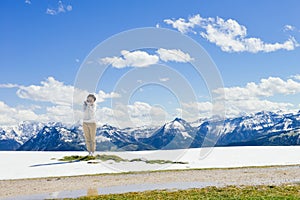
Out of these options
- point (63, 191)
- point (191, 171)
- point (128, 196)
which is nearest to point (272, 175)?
point (191, 171)

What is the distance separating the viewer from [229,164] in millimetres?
30781

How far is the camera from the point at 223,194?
1689cm

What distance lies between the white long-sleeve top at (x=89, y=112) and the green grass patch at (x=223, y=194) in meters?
15.4

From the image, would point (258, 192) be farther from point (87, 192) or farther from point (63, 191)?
point (63, 191)

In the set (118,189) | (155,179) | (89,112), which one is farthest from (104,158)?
(118,189)

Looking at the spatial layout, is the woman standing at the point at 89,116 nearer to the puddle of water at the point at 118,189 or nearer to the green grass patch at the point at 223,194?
the puddle of water at the point at 118,189

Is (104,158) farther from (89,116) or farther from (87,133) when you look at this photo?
(89,116)

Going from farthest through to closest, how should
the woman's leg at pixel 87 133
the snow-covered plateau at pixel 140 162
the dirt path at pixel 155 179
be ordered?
1. the woman's leg at pixel 87 133
2. the snow-covered plateau at pixel 140 162
3. the dirt path at pixel 155 179

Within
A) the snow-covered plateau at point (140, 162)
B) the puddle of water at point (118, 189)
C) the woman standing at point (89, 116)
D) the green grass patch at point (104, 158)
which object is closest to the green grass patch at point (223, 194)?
the puddle of water at point (118, 189)

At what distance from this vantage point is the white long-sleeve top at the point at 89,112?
3247 centimetres

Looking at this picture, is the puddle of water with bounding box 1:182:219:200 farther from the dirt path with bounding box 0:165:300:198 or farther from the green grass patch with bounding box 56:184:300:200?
the green grass patch with bounding box 56:184:300:200

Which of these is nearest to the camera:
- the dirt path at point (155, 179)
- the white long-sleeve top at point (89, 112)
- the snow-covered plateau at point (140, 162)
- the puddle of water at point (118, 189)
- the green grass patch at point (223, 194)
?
the green grass patch at point (223, 194)

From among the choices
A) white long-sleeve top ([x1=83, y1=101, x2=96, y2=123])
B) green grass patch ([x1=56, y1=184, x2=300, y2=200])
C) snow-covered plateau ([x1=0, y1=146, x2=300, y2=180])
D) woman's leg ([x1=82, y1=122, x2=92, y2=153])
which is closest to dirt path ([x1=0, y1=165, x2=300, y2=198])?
green grass patch ([x1=56, y1=184, x2=300, y2=200])

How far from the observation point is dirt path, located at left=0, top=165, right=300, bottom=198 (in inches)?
814
